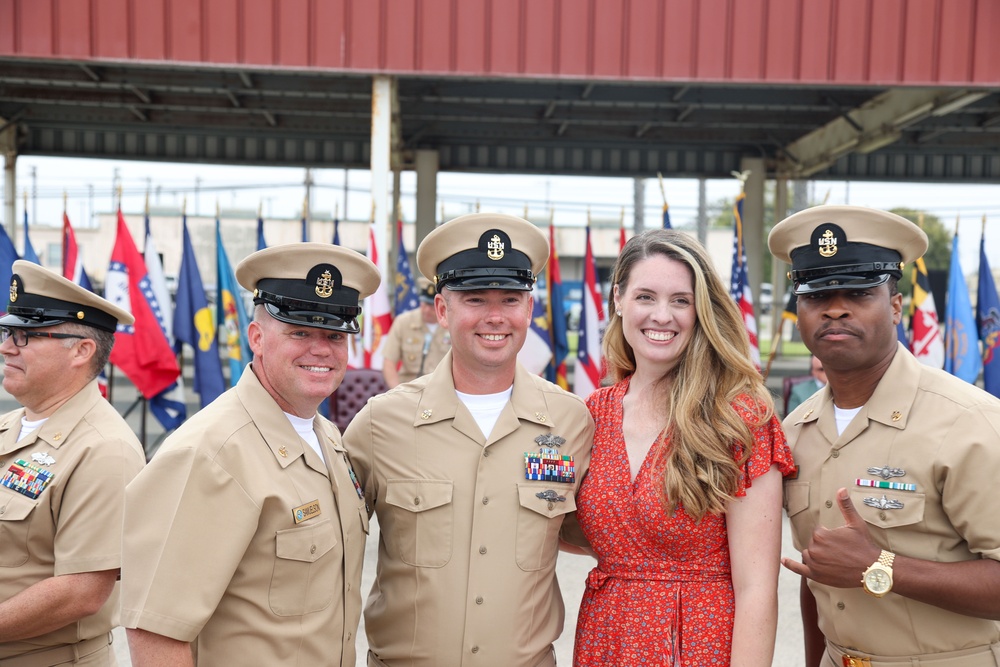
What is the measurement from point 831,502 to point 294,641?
1.50 m

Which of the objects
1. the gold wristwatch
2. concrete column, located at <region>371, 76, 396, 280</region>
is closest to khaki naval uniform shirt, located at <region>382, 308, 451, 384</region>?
concrete column, located at <region>371, 76, 396, 280</region>

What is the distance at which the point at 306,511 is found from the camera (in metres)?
2.04

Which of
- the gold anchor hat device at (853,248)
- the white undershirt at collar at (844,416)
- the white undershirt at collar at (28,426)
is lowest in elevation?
the white undershirt at collar at (28,426)

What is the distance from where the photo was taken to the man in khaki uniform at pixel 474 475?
2.23 metres

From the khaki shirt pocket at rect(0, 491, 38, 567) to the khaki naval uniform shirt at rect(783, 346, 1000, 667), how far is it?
2255mm

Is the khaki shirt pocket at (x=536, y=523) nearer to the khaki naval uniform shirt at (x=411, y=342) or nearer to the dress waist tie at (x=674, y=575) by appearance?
the dress waist tie at (x=674, y=575)

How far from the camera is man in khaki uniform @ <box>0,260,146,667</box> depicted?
229 centimetres

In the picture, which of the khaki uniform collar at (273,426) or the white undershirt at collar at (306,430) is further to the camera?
the white undershirt at collar at (306,430)

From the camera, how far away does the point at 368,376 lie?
8078 millimetres

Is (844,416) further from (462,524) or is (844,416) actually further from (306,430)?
(306,430)

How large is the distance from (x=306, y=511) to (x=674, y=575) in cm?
100

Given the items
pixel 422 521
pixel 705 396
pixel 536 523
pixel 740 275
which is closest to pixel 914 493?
pixel 705 396

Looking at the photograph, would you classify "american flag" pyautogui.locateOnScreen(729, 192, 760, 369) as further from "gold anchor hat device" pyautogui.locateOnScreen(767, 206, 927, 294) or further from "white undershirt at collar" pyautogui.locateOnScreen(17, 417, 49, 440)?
"white undershirt at collar" pyautogui.locateOnScreen(17, 417, 49, 440)

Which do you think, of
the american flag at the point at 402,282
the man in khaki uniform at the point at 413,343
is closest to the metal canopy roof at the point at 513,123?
the american flag at the point at 402,282
